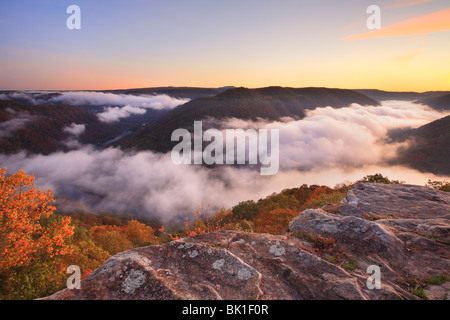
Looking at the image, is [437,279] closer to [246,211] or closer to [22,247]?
[22,247]

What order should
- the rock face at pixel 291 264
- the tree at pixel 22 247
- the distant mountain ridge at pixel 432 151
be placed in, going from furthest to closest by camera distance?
the distant mountain ridge at pixel 432 151 → the tree at pixel 22 247 → the rock face at pixel 291 264

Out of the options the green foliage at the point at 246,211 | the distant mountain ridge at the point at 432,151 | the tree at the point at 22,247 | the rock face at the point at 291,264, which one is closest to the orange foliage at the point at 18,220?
the tree at the point at 22,247

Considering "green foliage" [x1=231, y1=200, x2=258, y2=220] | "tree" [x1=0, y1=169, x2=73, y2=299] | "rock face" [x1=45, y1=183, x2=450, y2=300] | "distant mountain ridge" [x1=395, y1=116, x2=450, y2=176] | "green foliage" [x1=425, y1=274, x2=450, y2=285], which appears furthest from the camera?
"distant mountain ridge" [x1=395, y1=116, x2=450, y2=176]

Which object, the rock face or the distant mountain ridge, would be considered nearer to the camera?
the rock face

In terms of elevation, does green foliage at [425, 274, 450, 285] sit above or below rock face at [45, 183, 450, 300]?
below

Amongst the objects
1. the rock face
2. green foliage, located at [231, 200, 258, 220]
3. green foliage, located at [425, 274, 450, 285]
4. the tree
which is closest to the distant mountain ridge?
green foliage, located at [231, 200, 258, 220]

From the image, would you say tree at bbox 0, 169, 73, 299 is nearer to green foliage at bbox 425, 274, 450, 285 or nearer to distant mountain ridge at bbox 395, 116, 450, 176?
green foliage at bbox 425, 274, 450, 285

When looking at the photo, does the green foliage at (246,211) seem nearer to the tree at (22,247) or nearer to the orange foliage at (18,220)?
the tree at (22,247)

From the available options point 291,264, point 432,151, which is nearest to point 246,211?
point 291,264
